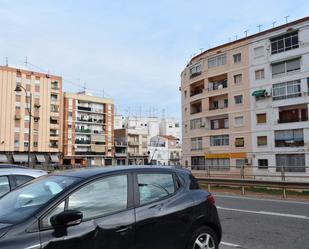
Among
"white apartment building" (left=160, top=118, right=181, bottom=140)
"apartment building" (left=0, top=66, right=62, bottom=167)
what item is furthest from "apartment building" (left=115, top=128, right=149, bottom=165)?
"white apartment building" (left=160, top=118, right=181, bottom=140)

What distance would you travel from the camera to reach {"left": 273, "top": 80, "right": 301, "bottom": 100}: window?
46.6 m

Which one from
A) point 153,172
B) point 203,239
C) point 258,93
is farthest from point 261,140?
point 153,172

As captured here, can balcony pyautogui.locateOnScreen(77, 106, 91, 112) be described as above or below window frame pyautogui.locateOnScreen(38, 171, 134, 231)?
above

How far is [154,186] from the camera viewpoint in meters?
5.24

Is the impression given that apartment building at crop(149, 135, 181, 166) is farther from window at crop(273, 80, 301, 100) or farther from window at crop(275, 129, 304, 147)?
window at crop(275, 129, 304, 147)

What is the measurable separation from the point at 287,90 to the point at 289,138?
579cm

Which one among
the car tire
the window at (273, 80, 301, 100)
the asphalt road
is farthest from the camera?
the window at (273, 80, 301, 100)

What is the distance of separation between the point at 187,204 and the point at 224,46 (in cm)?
5292

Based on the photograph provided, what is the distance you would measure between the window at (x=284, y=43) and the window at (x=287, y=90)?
421cm

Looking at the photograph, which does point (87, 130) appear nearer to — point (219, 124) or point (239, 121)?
point (219, 124)

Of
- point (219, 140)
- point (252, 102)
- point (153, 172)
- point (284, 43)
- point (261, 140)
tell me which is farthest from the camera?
point (219, 140)

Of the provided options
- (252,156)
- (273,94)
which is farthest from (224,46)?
(252,156)

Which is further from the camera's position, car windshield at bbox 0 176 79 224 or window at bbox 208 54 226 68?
window at bbox 208 54 226 68

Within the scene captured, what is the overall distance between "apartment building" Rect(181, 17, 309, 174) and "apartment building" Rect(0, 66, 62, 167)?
30827 millimetres
